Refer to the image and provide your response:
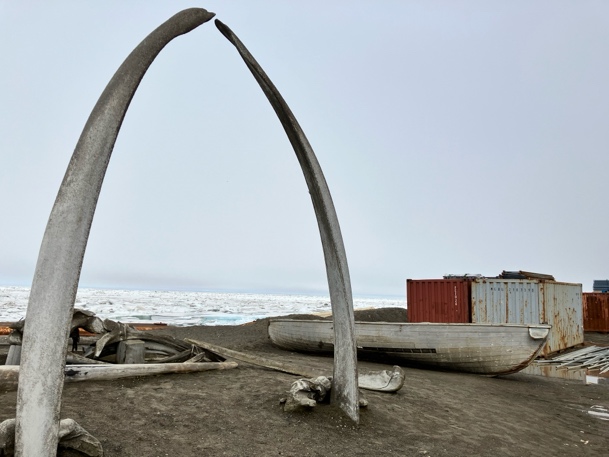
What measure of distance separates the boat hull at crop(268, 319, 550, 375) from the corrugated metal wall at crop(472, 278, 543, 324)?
5.43 m

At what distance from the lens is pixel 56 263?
3.41m

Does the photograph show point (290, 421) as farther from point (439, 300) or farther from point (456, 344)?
point (439, 300)

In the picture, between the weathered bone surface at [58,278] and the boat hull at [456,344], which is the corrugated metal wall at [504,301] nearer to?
the boat hull at [456,344]

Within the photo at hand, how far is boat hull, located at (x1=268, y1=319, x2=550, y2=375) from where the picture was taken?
418 inches

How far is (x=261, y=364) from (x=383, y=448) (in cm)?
375

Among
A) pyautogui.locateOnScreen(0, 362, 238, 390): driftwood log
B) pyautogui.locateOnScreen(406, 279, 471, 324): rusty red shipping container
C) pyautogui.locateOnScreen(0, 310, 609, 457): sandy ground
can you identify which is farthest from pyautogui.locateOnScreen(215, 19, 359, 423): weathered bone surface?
pyautogui.locateOnScreen(406, 279, 471, 324): rusty red shipping container

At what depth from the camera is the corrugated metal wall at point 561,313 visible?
55.2 feet

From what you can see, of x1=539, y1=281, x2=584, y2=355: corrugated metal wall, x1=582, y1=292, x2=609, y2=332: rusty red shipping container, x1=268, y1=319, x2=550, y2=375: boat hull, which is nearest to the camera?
x1=268, y1=319, x2=550, y2=375: boat hull

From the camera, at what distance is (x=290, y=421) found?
5.61 meters

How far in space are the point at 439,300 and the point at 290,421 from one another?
12.8 meters

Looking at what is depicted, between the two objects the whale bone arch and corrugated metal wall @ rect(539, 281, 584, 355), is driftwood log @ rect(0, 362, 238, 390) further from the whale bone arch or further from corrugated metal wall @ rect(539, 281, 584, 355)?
corrugated metal wall @ rect(539, 281, 584, 355)

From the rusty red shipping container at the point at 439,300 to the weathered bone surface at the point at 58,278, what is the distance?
15.1m

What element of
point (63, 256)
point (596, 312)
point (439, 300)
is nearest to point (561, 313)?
point (439, 300)

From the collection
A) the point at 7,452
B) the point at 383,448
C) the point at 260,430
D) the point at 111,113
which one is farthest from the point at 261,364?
the point at 111,113
